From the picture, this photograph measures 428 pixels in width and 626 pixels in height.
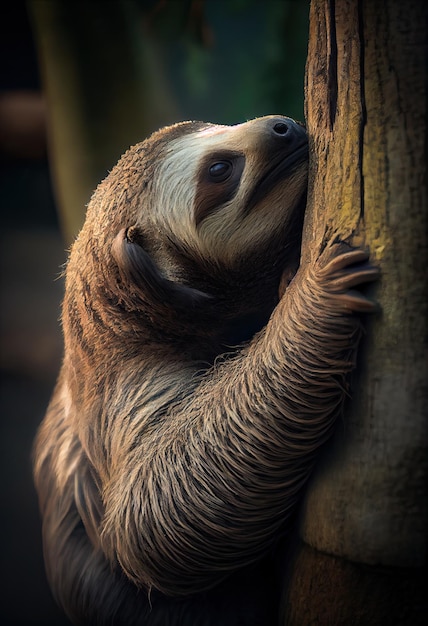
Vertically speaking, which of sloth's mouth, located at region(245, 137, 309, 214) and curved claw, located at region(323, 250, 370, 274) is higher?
sloth's mouth, located at region(245, 137, 309, 214)

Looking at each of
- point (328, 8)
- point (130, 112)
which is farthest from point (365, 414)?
point (130, 112)

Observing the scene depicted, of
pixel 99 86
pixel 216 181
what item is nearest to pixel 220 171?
pixel 216 181

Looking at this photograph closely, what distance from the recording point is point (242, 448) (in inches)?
32.5

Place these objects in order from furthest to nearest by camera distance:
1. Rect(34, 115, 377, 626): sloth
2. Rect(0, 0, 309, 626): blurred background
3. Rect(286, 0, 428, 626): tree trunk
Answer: Rect(0, 0, 309, 626): blurred background → Rect(34, 115, 377, 626): sloth → Rect(286, 0, 428, 626): tree trunk

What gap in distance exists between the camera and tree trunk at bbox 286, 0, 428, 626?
2.23ft

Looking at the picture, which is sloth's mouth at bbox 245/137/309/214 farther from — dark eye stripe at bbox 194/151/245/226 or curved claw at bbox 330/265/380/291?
curved claw at bbox 330/265/380/291

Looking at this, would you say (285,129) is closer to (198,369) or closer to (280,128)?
(280,128)

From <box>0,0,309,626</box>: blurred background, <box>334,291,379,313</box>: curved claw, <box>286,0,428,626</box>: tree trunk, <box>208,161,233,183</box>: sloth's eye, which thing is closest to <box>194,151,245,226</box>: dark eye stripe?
<box>208,161,233,183</box>: sloth's eye

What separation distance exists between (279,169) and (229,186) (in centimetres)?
8

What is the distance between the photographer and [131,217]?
38.3 inches

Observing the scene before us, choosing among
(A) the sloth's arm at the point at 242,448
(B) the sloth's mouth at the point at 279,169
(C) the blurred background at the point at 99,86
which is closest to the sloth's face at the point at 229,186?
(B) the sloth's mouth at the point at 279,169

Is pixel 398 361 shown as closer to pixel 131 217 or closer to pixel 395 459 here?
pixel 395 459

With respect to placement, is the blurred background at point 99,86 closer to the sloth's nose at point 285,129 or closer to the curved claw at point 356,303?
the sloth's nose at point 285,129

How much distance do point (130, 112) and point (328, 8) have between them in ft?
3.33
